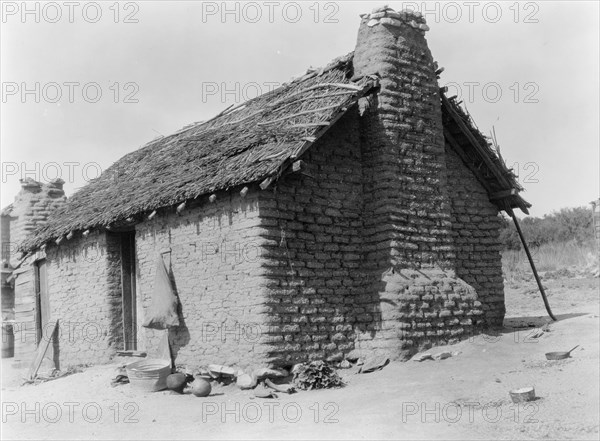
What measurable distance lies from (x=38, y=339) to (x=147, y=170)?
485cm

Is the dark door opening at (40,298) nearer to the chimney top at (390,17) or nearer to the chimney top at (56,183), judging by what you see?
the chimney top at (56,183)

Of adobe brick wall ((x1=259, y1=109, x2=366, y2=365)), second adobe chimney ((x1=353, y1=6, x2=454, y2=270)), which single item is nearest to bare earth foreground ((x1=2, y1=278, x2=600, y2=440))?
adobe brick wall ((x1=259, y1=109, x2=366, y2=365))

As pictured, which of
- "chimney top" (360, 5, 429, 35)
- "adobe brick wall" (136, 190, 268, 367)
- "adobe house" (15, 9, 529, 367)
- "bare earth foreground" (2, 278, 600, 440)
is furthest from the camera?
"chimney top" (360, 5, 429, 35)

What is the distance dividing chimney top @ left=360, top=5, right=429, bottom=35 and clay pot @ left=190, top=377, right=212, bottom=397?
6.16 m

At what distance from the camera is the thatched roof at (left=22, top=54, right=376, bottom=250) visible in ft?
34.7

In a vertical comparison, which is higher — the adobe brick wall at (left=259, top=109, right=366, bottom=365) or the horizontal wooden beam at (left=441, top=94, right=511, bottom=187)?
the horizontal wooden beam at (left=441, top=94, right=511, bottom=187)

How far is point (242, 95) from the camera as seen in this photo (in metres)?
13.4

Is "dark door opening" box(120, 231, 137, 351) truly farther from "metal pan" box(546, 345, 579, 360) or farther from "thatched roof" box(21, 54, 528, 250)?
"metal pan" box(546, 345, 579, 360)

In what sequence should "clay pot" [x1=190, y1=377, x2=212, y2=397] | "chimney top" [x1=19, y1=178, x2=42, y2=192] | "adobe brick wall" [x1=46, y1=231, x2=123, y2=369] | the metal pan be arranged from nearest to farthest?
the metal pan → "clay pot" [x1=190, y1=377, x2=212, y2=397] → "adobe brick wall" [x1=46, y1=231, x2=123, y2=369] → "chimney top" [x1=19, y1=178, x2=42, y2=192]

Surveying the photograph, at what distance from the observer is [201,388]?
32.8ft

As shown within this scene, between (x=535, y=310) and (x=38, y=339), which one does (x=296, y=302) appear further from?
(x=535, y=310)

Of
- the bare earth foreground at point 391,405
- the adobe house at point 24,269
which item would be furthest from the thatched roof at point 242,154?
the bare earth foreground at point 391,405

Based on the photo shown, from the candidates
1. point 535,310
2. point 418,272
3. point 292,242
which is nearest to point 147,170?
point 292,242

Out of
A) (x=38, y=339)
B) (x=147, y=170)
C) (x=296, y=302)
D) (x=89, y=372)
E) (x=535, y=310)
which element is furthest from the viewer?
(x=535, y=310)
